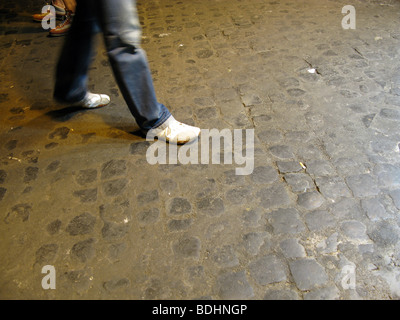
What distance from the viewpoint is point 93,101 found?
302cm

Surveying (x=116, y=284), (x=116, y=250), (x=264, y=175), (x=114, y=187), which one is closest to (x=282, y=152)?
(x=264, y=175)

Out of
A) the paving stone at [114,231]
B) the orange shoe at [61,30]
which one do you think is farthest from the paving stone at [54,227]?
the orange shoe at [61,30]

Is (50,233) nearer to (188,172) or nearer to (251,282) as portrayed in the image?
(188,172)

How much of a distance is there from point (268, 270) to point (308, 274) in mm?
220

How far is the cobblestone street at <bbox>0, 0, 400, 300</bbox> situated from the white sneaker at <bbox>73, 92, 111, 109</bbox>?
0.39 ft

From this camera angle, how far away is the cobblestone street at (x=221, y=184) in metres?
1.76

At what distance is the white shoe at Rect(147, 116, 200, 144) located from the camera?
2.54 m

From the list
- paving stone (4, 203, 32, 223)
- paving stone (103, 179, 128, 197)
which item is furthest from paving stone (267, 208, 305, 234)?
paving stone (4, 203, 32, 223)

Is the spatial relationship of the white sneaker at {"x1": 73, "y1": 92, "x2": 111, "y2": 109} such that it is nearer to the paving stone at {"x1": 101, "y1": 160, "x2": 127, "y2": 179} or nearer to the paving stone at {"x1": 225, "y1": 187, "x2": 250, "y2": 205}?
the paving stone at {"x1": 101, "y1": 160, "x2": 127, "y2": 179}

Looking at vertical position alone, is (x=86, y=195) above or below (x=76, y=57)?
below

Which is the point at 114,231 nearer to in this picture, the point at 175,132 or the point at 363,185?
the point at 175,132

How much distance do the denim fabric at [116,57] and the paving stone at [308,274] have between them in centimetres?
150

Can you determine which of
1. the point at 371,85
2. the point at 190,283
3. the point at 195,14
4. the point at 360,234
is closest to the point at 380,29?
the point at 371,85

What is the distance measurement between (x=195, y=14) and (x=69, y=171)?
3.43 m
